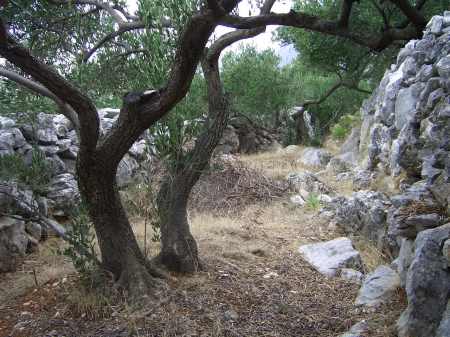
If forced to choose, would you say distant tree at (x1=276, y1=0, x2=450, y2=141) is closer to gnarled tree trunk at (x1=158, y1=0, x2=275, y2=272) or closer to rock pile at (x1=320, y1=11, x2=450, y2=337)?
rock pile at (x1=320, y1=11, x2=450, y2=337)

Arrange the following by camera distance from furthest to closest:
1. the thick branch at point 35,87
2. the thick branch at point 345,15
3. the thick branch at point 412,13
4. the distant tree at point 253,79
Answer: the distant tree at point 253,79 < the thick branch at point 412,13 < the thick branch at point 345,15 < the thick branch at point 35,87

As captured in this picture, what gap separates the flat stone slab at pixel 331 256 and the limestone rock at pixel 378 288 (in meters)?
0.93

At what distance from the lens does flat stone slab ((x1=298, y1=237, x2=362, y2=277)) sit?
5.77m

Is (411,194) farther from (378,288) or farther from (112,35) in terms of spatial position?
(112,35)

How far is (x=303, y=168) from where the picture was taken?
42.5ft

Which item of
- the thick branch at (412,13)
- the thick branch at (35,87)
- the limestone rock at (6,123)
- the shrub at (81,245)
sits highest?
the thick branch at (412,13)

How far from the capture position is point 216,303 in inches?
184

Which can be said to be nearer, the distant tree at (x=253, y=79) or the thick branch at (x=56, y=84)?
the thick branch at (x=56, y=84)

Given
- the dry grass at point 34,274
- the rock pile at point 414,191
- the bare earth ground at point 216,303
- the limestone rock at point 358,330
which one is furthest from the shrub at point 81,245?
the rock pile at point 414,191

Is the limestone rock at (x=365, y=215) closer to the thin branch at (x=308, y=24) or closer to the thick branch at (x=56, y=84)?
the thin branch at (x=308, y=24)

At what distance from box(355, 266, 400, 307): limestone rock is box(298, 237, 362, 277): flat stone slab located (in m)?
0.93

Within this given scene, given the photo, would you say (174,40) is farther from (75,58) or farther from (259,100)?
(259,100)

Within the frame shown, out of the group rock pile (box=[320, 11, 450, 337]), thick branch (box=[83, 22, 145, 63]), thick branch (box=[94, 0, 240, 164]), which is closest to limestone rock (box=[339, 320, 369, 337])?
rock pile (box=[320, 11, 450, 337])

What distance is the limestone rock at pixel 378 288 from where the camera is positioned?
14.2 feet
